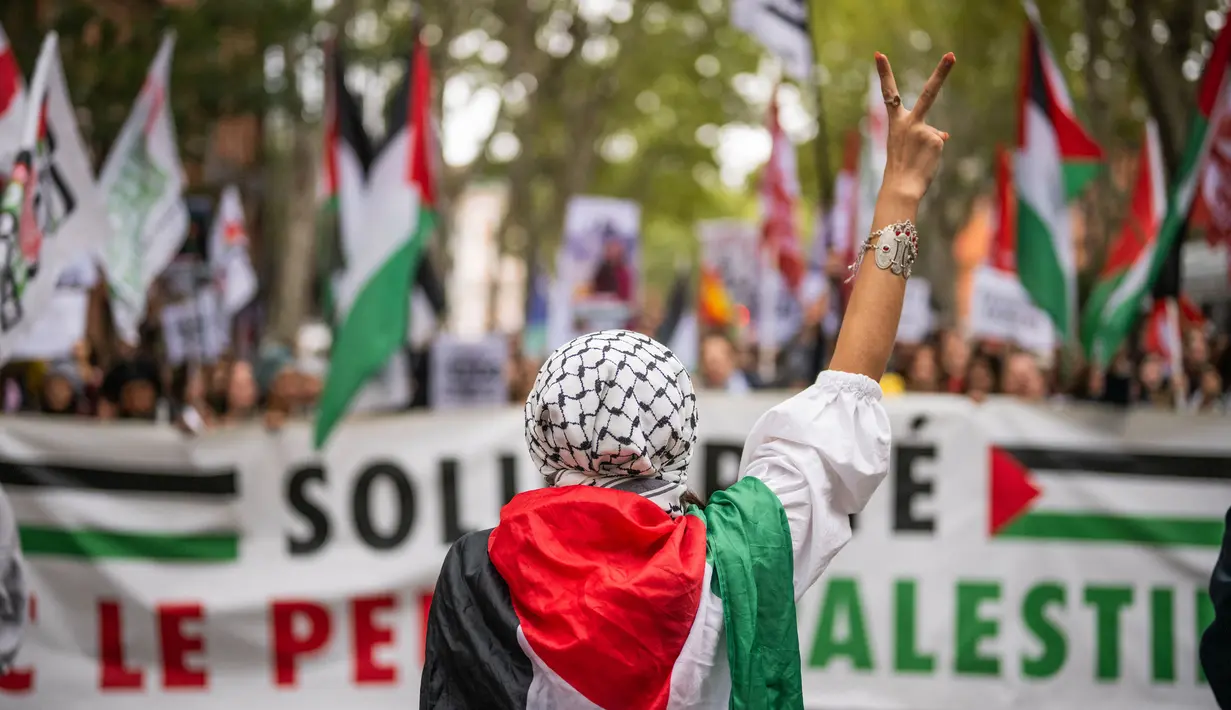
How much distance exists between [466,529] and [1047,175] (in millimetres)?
4204

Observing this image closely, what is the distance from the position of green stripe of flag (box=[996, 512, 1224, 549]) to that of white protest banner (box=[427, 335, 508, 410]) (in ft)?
11.4

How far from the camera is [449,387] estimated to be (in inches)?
310

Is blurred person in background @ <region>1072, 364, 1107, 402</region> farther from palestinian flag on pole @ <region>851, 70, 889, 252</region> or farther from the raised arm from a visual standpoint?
the raised arm

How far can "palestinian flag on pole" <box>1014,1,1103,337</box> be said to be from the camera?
24.1 ft

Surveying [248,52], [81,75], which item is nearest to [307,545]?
[81,75]

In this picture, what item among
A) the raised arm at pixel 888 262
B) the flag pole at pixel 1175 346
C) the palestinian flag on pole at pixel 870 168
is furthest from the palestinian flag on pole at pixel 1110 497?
the palestinian flag on pole at pixel 870 168

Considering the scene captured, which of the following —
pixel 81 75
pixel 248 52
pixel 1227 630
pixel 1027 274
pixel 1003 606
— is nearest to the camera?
pixel 1227 630

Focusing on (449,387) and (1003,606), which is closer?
(1003,606)

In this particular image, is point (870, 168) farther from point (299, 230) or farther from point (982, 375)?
point (299, 230)

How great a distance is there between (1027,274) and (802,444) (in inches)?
222

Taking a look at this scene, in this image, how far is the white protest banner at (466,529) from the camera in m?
5.24

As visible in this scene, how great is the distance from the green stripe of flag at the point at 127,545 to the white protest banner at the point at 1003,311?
5.39m

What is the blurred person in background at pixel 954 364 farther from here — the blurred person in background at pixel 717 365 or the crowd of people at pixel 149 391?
the crowd of people at pixel 149 391

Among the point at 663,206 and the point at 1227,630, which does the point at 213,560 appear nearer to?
the point at 1227,630
